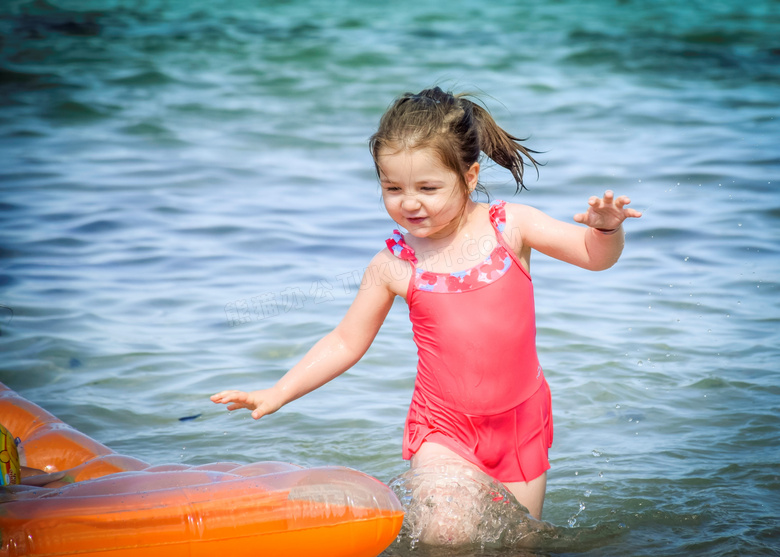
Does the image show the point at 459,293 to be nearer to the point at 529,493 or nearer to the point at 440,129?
the point at 440,129

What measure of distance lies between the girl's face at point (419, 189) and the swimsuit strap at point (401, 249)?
116mm

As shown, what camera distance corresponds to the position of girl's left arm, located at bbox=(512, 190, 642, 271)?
2428mm

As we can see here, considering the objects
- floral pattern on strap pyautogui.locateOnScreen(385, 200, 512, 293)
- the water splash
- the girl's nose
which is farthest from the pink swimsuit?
the girl's nose

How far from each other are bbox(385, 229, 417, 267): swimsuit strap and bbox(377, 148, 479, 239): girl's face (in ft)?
Result: 0.38

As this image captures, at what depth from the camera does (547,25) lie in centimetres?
1656

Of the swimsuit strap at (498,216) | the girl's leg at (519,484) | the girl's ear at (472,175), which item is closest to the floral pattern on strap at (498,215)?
the swimsuit strap at (498,216)

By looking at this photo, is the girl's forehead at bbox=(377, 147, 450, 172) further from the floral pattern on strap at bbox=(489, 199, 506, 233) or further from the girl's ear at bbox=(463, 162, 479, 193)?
the floral pattern on strap at bbox=(489, 199, 506, 233)

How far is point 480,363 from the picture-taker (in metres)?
2.66

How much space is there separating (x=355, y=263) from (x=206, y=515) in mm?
3602

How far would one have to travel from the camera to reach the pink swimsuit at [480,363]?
2.65 m

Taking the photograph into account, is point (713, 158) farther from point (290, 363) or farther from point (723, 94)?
point (290, 363)

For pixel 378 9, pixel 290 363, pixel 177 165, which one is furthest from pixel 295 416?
pixel 378 9

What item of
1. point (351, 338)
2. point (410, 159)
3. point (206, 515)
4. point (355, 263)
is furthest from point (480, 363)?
point (355, 263)

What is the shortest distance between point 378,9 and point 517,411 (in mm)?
16805
